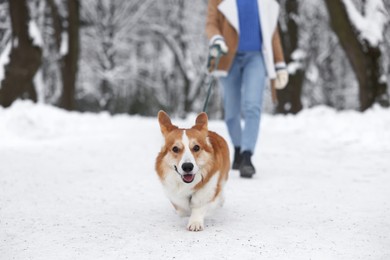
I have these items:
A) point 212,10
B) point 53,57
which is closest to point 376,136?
point 212,10

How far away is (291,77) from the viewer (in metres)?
15.0

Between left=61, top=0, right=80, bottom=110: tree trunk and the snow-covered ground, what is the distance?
7.82 m

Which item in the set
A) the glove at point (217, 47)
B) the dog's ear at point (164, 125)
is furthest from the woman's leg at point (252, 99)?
the dog's ear at point (164, 125)

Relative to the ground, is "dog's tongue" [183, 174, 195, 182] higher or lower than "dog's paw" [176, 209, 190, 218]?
higher

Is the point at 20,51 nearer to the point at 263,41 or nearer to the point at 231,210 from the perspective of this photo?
the point at 263,41

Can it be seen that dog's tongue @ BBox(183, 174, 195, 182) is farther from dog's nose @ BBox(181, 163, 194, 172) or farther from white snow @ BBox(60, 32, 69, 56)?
white snow @ BBox(60, 32, 69, 56)

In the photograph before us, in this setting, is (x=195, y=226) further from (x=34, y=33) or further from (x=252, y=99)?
(x=34, y=33)

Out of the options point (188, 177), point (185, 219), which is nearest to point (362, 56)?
point (185, 219)

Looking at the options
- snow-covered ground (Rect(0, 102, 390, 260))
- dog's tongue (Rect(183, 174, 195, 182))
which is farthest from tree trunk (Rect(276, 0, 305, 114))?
dog's tongue (Rect(183, 174, 195, 182))

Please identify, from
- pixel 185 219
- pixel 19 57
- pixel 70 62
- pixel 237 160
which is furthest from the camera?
pixel 70 62

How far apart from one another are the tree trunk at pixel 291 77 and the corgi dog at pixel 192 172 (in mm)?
12061

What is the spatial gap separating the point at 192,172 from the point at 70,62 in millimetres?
13469

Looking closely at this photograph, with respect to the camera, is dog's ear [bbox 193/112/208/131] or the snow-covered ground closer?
the snow-covered ground

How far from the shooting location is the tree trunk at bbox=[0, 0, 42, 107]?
9602 mm
